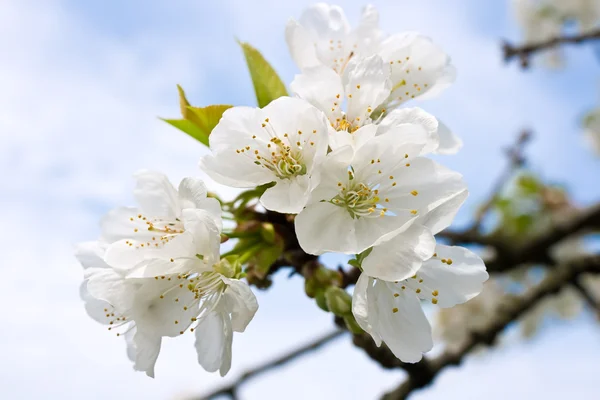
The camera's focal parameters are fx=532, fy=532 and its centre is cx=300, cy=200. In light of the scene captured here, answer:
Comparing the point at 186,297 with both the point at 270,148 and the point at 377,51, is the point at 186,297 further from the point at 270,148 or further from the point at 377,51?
the point at 377,51

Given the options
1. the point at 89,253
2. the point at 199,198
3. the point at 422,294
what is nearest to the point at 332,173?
the point at 199,198

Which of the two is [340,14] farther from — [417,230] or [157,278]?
[157,278]

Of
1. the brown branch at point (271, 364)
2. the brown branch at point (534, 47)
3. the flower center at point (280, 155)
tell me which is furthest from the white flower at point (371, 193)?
the brown branch at point (534, 47)

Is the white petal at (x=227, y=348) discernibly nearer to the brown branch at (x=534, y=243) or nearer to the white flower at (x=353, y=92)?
the white flower at (x=353, y=92)

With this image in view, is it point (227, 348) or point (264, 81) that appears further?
point (264, 81)

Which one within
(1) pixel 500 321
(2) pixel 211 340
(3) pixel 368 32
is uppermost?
(3) pixel 368 32

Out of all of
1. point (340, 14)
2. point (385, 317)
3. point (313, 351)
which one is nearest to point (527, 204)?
point (313, 351)
